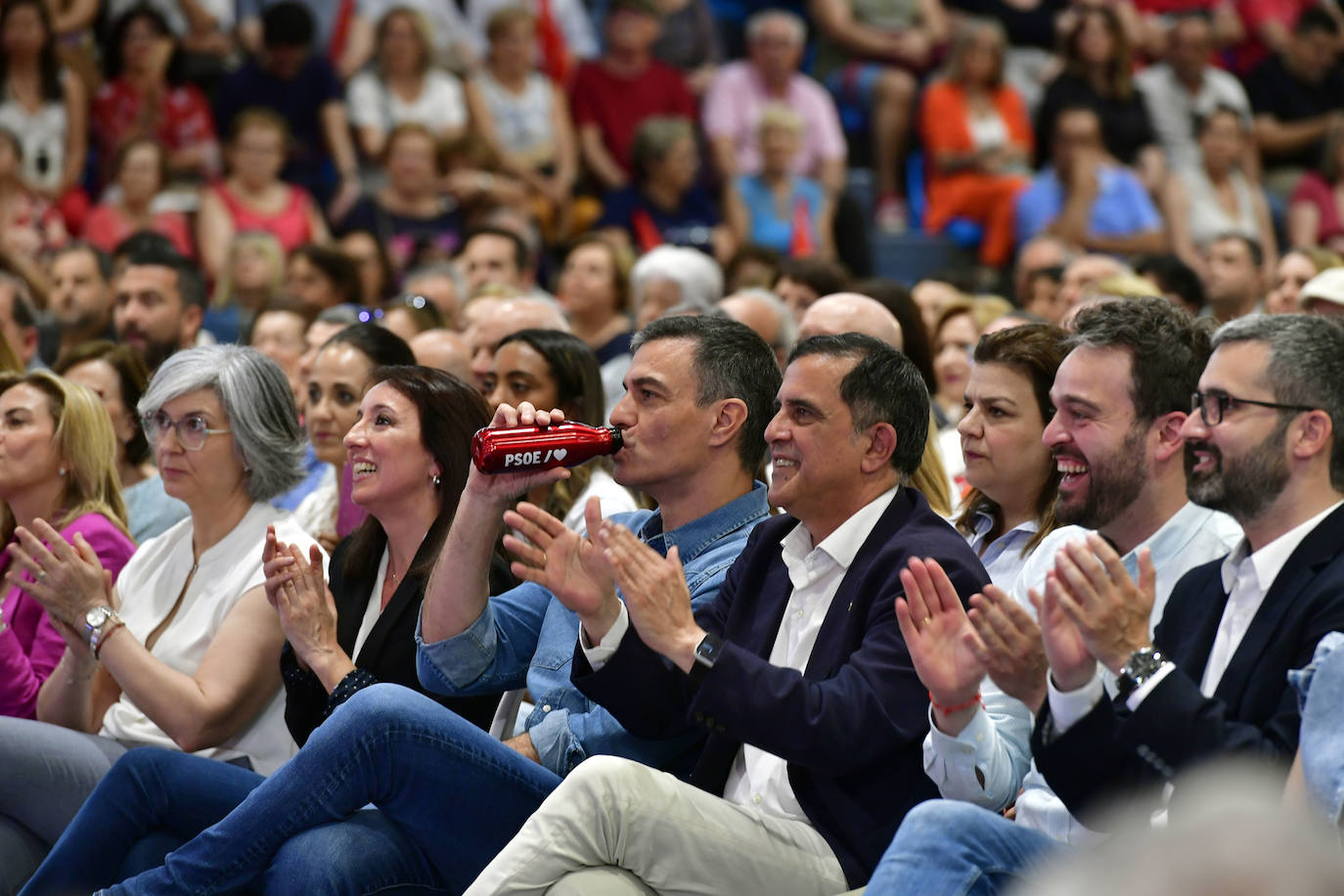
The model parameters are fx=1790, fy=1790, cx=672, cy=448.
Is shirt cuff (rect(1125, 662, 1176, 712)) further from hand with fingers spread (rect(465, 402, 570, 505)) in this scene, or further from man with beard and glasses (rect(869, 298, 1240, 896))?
hand with fingers spread (rect(465, 402, 570, 505))

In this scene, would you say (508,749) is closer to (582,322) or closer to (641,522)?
(641,522)

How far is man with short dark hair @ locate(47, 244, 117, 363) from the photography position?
693cm

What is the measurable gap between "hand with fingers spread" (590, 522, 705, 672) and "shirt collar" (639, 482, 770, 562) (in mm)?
627

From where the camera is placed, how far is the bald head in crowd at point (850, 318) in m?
5.01

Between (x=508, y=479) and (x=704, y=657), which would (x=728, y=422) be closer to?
(x=508, y=479)

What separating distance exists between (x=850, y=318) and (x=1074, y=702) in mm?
2397

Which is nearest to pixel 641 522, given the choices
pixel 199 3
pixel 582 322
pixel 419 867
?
pixel 419 867

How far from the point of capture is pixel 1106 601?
2.68 m

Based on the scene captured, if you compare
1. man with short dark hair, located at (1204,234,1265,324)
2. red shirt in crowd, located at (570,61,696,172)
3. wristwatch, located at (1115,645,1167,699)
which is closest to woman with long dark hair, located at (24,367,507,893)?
wristwatch, located at (1115,645,1167,699)

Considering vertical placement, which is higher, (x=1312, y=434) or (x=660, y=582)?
(x=1312, y=434)

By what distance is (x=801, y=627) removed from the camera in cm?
333

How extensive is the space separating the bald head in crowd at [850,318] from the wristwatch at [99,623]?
6.71ft

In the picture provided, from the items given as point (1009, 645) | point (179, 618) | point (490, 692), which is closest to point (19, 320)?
point (179, 618)

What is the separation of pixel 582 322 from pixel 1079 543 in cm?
447
